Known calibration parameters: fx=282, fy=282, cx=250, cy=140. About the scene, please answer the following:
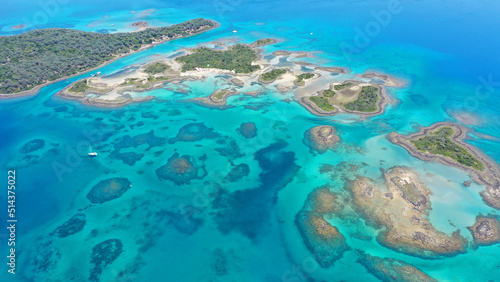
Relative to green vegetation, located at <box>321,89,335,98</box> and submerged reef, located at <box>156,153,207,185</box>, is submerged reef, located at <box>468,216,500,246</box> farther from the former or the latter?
submerged reef, located at <box>156,153,207,185</box>

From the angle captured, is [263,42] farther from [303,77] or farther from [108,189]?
[108,189]

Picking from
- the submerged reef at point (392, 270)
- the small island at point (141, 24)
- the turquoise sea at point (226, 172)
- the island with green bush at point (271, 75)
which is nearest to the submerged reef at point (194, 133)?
the turquoise sea at point (226, 172)

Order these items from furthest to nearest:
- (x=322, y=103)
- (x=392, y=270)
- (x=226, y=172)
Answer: (x=322, y=103) → (x=226, y=172) → (x=392, y=270)

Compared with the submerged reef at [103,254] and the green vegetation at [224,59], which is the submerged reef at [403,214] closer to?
the submerged reef at [103,254]

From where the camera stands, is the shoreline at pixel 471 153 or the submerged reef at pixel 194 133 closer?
the shoreline at pixel 471 153

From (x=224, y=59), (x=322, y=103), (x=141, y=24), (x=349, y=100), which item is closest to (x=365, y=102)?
(x=349, y=100)

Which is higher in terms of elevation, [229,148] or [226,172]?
[229,148]
